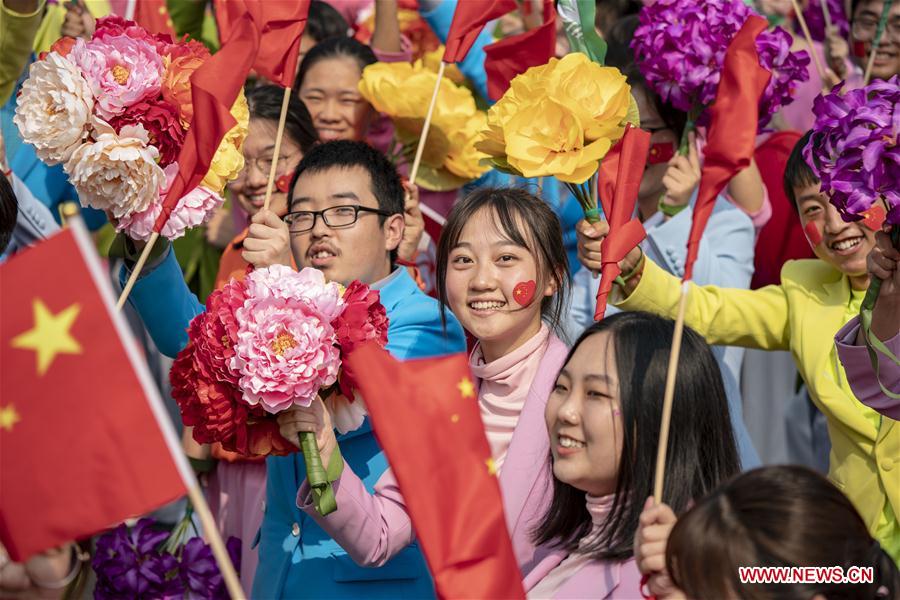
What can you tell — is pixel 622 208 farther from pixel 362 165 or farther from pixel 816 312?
pixel 362 165

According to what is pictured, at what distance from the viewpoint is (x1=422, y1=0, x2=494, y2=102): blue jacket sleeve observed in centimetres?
576

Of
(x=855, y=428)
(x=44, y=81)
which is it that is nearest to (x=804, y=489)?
(x=855, y=428)

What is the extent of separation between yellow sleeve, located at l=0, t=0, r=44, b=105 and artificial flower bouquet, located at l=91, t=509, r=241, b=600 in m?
1.65

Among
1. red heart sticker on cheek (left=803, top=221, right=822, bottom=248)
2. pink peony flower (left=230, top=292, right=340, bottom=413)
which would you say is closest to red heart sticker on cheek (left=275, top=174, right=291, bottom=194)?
pink peony flower (left=230, top=292, right=340, bottom=413)

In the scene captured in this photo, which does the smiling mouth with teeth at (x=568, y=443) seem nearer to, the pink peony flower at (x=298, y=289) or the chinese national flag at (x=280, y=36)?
the pink peony flower at (x=298, y=289)

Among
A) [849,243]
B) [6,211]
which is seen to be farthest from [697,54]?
[6,211]

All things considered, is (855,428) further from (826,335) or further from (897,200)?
(897,200)

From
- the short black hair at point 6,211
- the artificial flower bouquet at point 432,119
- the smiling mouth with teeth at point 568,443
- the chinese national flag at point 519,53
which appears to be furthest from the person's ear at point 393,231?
the smiling mouth with teeth at point 568,443

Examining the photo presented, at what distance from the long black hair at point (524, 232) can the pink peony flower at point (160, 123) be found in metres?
0.87

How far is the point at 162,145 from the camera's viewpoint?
11.8 ft

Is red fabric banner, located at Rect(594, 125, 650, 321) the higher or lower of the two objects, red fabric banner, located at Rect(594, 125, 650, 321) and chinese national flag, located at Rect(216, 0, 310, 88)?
the lower

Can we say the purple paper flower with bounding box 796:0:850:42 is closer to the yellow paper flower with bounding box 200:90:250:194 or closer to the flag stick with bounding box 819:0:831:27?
the flag stick with bounding box 819:0:831:27

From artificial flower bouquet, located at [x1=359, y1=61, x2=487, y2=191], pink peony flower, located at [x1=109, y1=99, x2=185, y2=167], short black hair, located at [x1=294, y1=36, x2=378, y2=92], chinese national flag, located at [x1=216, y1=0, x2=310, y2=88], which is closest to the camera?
pink peony flower, located at [x1=109, y1=99, x2=185, y2=167]

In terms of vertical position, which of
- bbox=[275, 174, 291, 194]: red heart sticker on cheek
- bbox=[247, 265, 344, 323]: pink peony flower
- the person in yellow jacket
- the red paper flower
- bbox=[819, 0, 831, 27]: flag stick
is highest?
bbox=[247, 265, 344, 323]: pink peony flower
